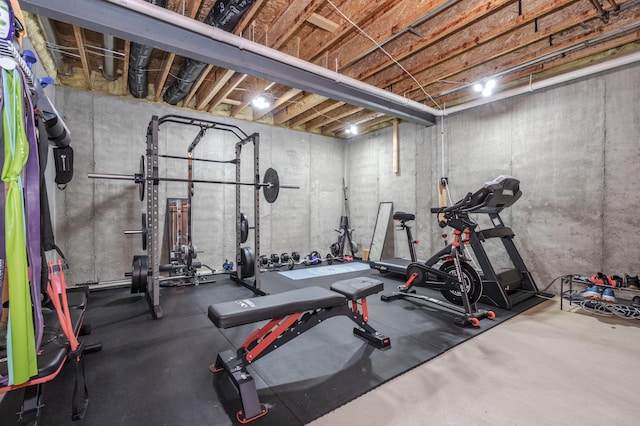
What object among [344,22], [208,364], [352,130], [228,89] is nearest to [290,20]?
[344,22]

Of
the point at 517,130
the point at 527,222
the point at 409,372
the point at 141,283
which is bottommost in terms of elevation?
the point at 409,372

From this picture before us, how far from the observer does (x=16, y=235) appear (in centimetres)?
123

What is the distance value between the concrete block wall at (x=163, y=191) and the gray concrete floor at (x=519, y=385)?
4823mm

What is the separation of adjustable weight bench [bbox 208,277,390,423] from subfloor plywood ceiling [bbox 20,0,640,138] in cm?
270

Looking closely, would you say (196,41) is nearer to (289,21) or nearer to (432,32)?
(289,21)

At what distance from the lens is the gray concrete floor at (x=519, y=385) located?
5.83ft

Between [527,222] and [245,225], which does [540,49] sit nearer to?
[527,222]

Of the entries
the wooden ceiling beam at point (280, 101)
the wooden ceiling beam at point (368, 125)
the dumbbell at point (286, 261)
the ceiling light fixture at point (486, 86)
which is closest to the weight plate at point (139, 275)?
the dumbbell at point (286, 261)

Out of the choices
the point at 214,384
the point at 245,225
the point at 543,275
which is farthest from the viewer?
the point at 245,225

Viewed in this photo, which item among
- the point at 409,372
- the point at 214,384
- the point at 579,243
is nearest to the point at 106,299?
the point at 214,384

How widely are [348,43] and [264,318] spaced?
371 centimetres

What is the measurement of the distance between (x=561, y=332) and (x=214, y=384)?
3424mm

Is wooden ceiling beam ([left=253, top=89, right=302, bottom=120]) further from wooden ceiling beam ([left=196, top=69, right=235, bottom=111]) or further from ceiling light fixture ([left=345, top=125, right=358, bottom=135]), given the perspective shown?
ceiling light fixture ([left=345, top=125, right=358, bottom=135])

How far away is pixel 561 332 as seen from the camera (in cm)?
299
